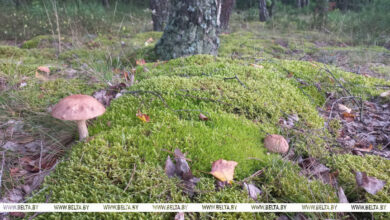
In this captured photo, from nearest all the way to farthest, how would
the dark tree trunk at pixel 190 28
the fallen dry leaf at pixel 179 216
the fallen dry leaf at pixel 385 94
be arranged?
the fallen dry leaf at pixel 179 216
the fallen dry leaf at pixel 385 94
the dark tree trunk at pixel 190 28

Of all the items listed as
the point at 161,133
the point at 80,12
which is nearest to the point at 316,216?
the point at 161,133

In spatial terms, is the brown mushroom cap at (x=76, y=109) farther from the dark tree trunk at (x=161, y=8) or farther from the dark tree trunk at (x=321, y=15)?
the dark tree trunk at (x=321, y=15)

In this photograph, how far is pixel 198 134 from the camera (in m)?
2.04

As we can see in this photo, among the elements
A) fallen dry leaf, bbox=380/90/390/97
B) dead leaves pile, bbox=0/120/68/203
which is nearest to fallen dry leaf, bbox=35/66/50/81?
dead leaves pile, bbox=0/120/68/203

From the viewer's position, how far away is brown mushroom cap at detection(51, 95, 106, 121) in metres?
1.77

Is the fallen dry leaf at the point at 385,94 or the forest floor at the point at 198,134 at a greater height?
the forest floor at the point at 198,134

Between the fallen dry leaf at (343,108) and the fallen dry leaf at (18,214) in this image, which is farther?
the fallen dry leaf at (343,108)

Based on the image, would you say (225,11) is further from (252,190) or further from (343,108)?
(252,190)

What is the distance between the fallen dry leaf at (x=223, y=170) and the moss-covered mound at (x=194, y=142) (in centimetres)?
6

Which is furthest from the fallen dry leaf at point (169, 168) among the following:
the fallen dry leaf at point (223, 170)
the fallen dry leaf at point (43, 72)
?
the fallen dry leaf at point (43, 72)

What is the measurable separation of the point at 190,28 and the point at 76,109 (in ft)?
10.8

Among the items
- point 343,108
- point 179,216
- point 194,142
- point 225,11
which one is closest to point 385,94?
point 343,108

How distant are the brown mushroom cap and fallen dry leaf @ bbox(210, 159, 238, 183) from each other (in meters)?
1.03

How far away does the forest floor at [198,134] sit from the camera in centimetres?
161
